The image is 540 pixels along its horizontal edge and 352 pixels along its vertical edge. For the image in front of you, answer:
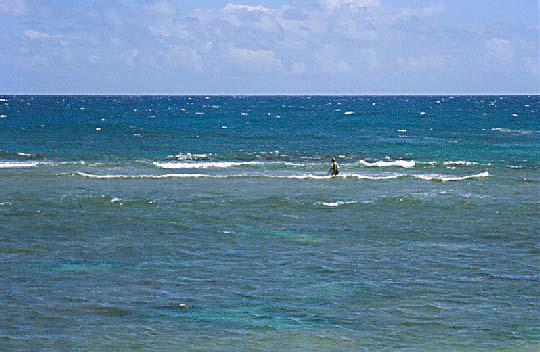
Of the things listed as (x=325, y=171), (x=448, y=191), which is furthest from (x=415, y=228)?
(x=325, y=171)

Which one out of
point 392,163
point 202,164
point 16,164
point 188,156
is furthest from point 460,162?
point 16,164

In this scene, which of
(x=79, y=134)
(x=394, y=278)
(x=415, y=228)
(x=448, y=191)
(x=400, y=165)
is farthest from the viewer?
(x=79, y=134)

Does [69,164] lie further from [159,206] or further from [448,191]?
[448,191]

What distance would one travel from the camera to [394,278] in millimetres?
22844

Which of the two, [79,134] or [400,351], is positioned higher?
[79,134]

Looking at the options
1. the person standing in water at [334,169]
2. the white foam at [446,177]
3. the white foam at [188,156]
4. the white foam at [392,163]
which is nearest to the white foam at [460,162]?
the white foam at [392,163]

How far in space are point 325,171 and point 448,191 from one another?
412 inches

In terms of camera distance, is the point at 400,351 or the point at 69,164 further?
the point at 69,164

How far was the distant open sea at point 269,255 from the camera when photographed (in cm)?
1845

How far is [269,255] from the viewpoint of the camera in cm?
2561

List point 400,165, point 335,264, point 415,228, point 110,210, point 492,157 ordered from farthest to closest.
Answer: point 492,157, point 400,165, point 110,210, point 415,228, point 335,264

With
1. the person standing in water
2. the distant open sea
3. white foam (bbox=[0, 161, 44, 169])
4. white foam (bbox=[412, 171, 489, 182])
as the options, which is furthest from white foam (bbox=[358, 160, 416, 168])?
white foam (bbox=[0, 161, 44, 169])

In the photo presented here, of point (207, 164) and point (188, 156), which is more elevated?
point (188, 156)

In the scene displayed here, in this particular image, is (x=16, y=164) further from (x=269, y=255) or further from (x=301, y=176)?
(x=269, y=255)
